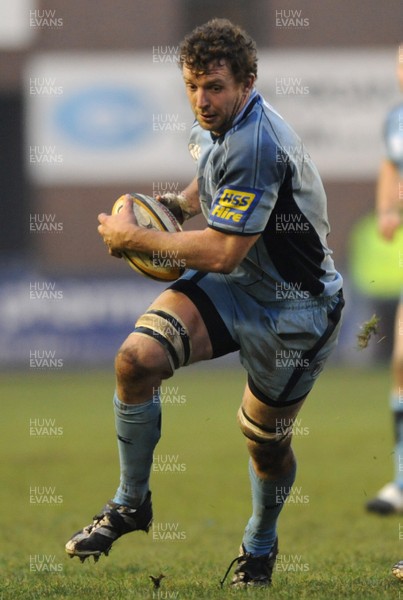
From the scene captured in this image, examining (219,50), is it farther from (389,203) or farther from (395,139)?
(395,139)

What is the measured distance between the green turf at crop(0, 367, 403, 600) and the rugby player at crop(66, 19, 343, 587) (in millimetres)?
432

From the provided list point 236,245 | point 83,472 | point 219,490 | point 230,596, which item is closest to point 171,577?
point 230,596

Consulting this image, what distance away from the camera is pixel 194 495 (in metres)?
9.29

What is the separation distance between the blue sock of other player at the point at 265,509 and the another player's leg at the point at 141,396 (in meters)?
0.59

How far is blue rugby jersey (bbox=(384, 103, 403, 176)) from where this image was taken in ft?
27.9


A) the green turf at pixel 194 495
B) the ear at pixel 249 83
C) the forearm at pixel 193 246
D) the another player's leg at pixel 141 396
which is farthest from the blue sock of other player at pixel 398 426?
the ear at pixel 249 83

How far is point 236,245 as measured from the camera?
200 inches

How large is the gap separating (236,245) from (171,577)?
1.64 meters

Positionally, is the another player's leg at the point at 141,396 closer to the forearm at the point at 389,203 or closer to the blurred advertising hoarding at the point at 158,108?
the forearm at the point at 389,203

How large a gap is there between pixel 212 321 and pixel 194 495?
13.5ft

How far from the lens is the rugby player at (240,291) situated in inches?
200

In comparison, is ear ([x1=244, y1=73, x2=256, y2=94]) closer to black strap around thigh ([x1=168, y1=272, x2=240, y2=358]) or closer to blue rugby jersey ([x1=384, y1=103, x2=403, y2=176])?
black strap around thigh ([x1=168, y1=272, x2=240, y2=358])

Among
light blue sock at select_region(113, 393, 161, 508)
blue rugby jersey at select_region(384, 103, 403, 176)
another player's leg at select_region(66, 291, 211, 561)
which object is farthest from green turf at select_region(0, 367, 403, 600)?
blue rugby jersey at select_region(384, 103, 403, 176)

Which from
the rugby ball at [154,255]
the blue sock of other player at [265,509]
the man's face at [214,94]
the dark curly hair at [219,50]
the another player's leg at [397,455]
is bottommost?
the another player's leg at [397,455]
